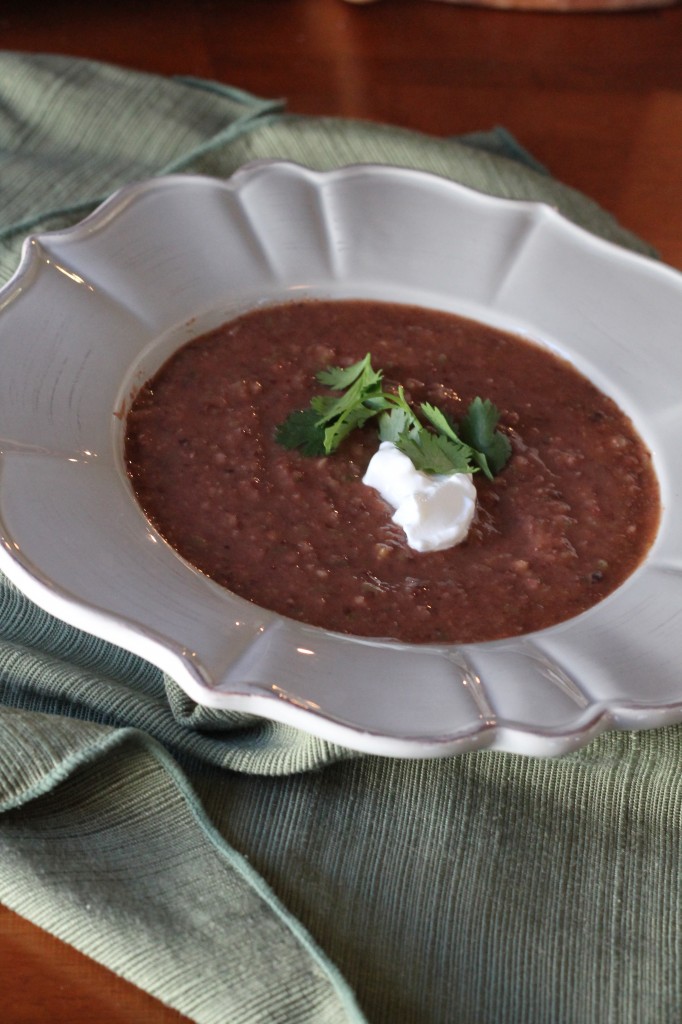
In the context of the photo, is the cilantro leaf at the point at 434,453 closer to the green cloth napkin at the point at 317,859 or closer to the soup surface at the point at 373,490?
the soup surface at the point at 373,490

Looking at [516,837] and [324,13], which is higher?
[324,13]

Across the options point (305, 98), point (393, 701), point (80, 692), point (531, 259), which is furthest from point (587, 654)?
point (305, 98)

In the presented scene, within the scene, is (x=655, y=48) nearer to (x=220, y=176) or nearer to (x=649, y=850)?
(x=220, y=176)

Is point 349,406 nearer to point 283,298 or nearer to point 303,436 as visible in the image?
point 303,436

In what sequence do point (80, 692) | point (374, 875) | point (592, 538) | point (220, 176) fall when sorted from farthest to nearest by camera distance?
point (220, 176), point (592, 538), point (80, 692), point (374, 875)

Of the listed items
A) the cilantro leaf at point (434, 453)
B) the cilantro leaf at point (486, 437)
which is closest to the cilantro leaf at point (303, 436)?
the cilantro leaf at point (434, 453)

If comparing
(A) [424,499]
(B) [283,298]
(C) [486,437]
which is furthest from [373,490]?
(B) [283,298]
